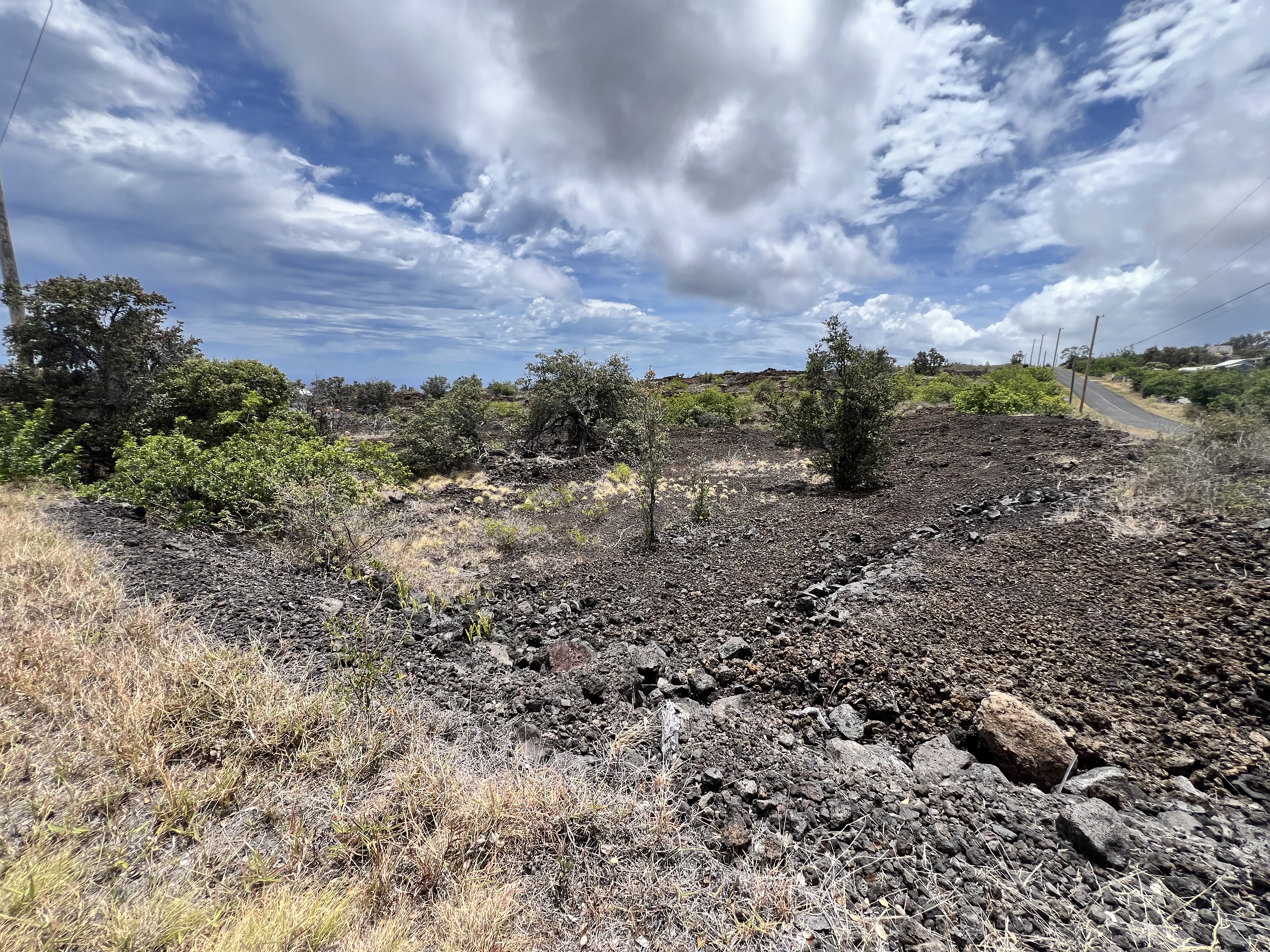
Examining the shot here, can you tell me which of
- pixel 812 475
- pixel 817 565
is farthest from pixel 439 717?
pixel 812 475

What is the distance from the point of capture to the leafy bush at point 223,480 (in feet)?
23.1

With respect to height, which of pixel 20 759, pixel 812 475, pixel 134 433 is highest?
pixel 134 433

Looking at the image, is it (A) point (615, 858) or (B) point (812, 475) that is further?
(B) point (812, 475)

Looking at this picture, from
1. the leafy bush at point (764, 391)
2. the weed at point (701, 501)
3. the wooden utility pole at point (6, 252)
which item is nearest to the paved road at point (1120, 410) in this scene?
the weed at point (701, 501)

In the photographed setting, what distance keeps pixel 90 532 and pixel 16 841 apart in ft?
17.5

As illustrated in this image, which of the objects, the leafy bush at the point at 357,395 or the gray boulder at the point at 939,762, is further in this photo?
the leafy bush at the point at 357,395

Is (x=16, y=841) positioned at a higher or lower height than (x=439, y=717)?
higher

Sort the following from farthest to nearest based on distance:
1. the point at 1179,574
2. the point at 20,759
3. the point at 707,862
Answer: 1. the point at 1179,574
2. the point at 20,759
3. the point at 707,862

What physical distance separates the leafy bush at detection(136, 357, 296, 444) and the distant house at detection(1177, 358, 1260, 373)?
26.7 m

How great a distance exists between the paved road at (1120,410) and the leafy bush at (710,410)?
13.6 m

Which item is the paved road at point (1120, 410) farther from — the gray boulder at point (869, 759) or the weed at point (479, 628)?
the weed at point (479, 628)

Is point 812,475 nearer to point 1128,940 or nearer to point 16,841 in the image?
point 1128,940

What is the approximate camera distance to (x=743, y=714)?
11.8ft

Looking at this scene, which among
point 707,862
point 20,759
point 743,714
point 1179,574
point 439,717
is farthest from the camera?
point 1179,574
